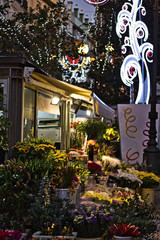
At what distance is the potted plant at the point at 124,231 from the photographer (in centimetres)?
543

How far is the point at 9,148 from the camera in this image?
11.5 m

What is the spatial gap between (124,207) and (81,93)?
389 inches

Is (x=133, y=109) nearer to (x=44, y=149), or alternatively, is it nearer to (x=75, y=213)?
(x=44, y=149)

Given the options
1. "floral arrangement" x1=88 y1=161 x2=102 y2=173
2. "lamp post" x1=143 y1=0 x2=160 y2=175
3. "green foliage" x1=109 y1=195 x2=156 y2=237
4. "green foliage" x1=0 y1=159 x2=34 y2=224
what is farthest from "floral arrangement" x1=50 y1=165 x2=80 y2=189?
"lamp post" x1=143 y1=0 x2=160 y2=175

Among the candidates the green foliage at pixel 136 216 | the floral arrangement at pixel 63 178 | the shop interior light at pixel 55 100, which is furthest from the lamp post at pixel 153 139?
the green foliage at pixel 136 216

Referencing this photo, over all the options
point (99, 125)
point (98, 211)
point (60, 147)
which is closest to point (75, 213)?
point (98, 211)

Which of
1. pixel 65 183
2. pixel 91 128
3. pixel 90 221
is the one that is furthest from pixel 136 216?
pixel 91 128

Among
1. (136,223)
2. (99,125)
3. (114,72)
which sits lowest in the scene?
(136,223)

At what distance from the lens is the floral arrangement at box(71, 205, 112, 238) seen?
18.8 feet

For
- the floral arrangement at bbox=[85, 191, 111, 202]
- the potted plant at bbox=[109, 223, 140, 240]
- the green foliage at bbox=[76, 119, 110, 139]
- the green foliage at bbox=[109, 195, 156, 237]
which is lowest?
the potted plant at bbox=[109, 223, 140, 240]

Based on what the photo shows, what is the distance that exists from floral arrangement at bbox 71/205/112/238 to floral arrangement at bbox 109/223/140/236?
23cm

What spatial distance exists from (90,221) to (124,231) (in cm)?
52

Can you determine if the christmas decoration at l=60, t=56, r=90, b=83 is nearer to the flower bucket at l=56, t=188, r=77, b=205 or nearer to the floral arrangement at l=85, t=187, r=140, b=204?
the floral arrangement at l=85, t=187, r=140, b=204

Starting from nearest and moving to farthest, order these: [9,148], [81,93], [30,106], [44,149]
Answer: [44,149], [9,148], [30,106], [81,93]
